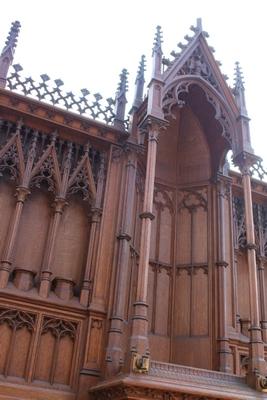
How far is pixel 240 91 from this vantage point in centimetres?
991

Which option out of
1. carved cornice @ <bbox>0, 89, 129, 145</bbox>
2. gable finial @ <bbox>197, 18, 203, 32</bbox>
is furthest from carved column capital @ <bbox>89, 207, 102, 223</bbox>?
gable finial @ <bbox>197, 18, 203, 32</bbox>

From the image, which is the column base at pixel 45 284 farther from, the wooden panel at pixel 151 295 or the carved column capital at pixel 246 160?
the carved column capital at pixel 246 160

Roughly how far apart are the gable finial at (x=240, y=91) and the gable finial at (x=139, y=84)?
197cm

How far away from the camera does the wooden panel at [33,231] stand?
329 inches

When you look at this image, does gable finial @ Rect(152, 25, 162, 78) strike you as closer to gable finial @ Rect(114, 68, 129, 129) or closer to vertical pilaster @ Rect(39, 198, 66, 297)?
gable finial @ Rect(114, 68, 129, 129)

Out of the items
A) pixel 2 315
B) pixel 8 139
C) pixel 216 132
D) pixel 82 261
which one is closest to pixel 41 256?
pixel 82 261

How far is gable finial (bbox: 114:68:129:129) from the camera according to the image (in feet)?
32.1

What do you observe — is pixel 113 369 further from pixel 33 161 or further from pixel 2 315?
pixel 33 161

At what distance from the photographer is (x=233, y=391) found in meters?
6.77

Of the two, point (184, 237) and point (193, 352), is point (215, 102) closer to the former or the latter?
point (184, 237)

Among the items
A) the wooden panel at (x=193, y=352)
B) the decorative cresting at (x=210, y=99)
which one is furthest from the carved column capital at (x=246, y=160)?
the wooden panel at (x=193, y=352)

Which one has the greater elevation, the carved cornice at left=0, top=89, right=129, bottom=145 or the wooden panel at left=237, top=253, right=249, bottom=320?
the carved cornice at left=0, top=89, right=129, bottom=145

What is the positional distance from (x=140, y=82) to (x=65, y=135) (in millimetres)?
2346

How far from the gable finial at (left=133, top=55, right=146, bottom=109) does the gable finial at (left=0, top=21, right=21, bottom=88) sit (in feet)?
8.63
